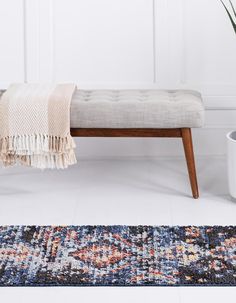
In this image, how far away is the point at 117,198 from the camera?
324 cm

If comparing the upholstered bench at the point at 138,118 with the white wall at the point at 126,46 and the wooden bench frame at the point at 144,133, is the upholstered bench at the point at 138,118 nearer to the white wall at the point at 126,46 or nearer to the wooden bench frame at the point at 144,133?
the wooden bench frame at the point at 144,133

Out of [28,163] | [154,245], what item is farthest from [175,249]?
[28,163]

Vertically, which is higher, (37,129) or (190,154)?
(37,129)

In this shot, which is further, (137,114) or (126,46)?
(126,46)

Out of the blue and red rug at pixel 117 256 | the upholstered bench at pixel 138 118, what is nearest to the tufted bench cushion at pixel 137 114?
the upholstered bench at pixel 138 118

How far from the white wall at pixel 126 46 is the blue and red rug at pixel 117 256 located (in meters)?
1.18

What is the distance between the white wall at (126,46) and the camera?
373 centimetres

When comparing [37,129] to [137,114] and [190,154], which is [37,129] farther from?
[190,154]

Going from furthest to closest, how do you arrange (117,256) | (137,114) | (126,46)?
(126,46)
(137,114)
(117,256)

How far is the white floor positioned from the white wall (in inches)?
16.5

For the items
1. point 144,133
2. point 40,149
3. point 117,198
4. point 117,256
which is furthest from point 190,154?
point 117,256

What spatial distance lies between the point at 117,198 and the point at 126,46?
3.11ft

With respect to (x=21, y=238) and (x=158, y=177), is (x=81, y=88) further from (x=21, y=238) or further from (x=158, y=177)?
(x=21, y=238)

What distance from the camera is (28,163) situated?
320 centimetres
